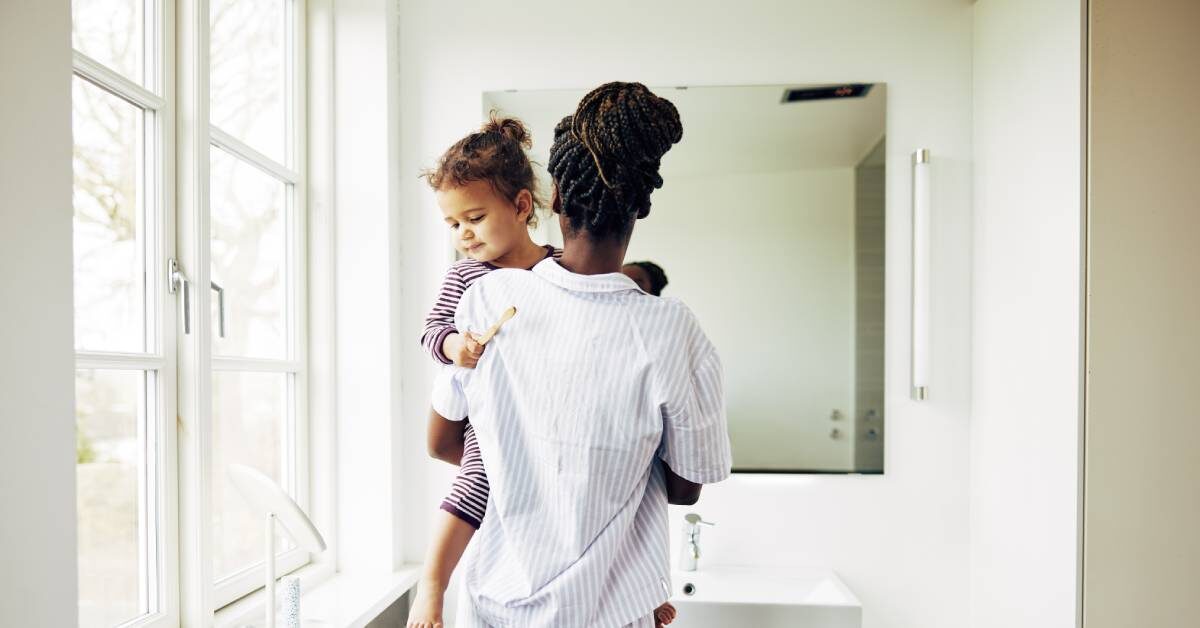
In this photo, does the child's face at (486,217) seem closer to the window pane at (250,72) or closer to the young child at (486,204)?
the young child at (486,204)

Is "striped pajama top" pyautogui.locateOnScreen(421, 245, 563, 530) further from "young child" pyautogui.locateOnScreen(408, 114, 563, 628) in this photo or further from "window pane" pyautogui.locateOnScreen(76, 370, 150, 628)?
"window pane" pyautogui.locateOnScreen(76, 370, 150, 628)

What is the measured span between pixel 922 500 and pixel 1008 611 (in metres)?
0.35

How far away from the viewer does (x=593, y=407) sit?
36.6 inches

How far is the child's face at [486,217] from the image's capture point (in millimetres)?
1217

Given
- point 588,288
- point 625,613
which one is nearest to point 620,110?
point 588,288

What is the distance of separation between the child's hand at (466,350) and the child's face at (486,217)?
9.3 inches

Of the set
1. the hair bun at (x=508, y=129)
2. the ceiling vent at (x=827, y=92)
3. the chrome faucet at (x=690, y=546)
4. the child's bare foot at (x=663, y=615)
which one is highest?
the ceiling vent at (x=827, y=92)

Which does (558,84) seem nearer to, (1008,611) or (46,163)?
(46,163)

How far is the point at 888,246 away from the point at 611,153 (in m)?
1.69

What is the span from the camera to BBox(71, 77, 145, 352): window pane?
1518mm

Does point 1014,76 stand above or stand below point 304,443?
above

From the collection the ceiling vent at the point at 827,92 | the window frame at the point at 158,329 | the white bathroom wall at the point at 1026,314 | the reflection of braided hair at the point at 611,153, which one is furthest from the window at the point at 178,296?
the white bathroom wall at the point at 1026,314

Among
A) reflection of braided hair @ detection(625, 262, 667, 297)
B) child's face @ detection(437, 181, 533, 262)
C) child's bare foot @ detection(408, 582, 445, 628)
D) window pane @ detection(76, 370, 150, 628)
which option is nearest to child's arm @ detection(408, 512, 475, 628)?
child's bare foot @ detection(408, 582, 445, 628)

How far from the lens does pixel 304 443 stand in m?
2.42
